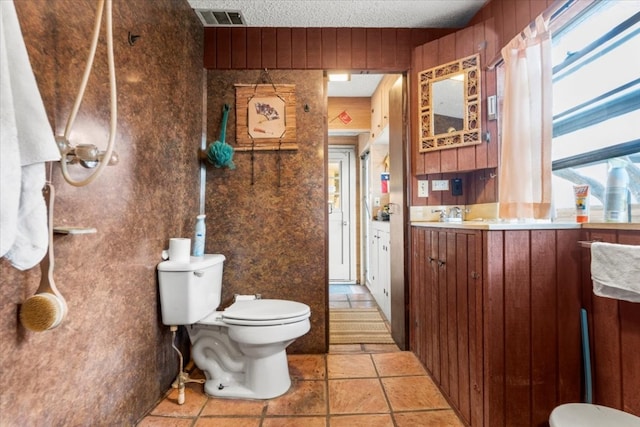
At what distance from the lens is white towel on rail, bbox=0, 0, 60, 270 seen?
675 millimetres

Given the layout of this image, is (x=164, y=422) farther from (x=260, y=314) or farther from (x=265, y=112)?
(x=265, y=112)

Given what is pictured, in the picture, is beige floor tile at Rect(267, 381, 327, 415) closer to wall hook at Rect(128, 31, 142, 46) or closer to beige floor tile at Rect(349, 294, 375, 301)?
beige floor tile at Rect(349, 294, 375, 301)

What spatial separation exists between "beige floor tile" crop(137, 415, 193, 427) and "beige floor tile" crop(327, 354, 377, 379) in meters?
0.81

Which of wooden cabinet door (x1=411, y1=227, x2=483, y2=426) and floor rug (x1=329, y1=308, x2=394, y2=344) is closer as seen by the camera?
wooden cabinet door (x1=411, y1=227, x2=483, y2=426)

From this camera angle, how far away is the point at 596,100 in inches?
52.8

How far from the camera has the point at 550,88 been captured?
1.33 m

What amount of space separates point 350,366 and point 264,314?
769 mm

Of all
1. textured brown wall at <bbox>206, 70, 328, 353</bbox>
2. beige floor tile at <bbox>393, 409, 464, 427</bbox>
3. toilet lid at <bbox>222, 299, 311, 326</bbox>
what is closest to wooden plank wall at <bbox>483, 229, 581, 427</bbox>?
beige floor tile at <bbox>393, 409, 464, 427</bbox>

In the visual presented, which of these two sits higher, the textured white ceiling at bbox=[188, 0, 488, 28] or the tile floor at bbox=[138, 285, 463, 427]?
the textured white ceiling at bbox=[188, 0, 488, 28]

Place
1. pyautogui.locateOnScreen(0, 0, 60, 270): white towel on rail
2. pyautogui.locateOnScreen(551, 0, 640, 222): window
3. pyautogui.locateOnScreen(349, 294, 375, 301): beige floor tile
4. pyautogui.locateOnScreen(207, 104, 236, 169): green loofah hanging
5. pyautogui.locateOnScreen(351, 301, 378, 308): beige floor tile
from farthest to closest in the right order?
pyautogui.locateOnScreen(349, 294, 375, 301): beige floor tile → pyautogui.locateOnScreen(351, 301, 378, 308): beige floor tile → pyautogui.locateOnScreen(207, 104, 236, 169): green loofah hanging → pyautogui.locateOnScreen(551, 0, 640, 222): window → pyautogui.locateOnScreen(0, 0, 60, 270): white towel on rail

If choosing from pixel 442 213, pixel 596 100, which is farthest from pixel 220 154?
pixel 596 100

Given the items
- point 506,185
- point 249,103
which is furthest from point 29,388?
point 506,185

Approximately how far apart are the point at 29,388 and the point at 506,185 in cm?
199

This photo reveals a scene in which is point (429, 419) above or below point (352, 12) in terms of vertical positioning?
below
